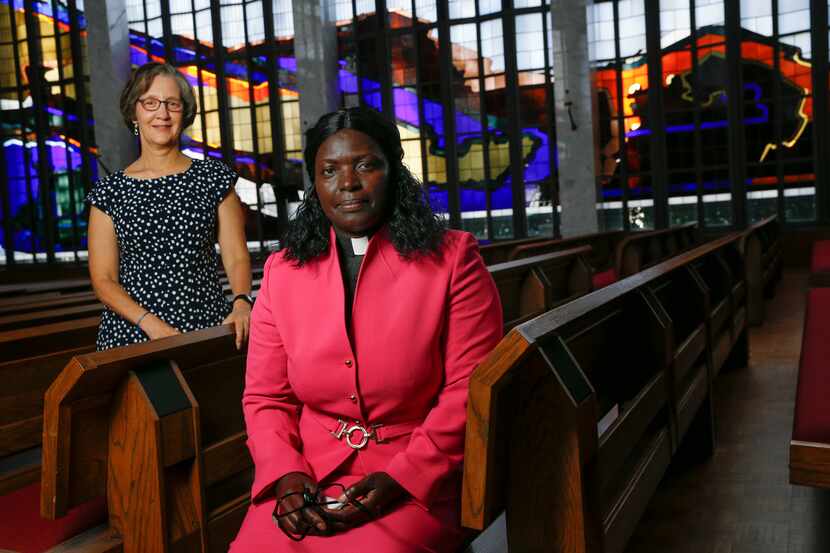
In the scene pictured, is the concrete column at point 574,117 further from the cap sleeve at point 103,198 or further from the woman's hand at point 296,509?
the woman's hand at point 296,509

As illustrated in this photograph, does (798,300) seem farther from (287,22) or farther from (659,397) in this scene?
(287,22)

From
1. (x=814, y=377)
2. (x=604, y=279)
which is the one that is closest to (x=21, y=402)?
(x=814, y=377)

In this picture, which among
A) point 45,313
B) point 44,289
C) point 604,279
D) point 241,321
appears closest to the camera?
point 241,321

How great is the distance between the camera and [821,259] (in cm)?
562

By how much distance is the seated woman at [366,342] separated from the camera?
1506 millimetres

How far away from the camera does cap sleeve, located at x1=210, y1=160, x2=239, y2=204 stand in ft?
6.92

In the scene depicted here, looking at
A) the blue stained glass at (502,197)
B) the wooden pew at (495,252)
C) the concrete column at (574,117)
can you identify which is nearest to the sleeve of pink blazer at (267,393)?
the wooden pew at (495,252)

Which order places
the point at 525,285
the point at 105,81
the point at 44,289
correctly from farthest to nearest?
the point at 105,81, the point at 44,289, the point at 525,285

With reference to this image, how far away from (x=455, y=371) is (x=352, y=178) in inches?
16.6

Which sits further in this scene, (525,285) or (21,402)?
(525,285)

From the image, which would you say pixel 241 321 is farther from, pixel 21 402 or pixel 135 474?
pixel 21 402

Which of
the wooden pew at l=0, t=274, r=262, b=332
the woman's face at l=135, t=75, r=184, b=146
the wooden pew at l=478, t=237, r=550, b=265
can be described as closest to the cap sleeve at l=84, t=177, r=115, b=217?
the woman's face at l=135, t=75, r=184, b=146

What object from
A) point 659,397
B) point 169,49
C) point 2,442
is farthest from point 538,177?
point 2,442

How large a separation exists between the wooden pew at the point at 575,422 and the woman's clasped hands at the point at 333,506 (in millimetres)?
142
